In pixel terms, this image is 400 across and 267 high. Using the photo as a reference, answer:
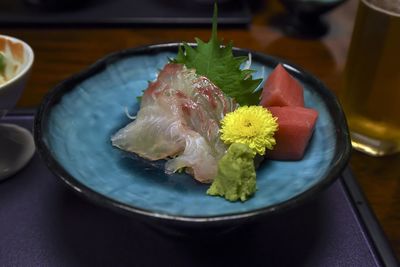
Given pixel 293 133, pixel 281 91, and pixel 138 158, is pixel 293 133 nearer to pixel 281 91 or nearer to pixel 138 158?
pixel 281 91

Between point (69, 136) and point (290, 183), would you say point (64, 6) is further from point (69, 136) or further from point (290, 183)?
point (290, 183)

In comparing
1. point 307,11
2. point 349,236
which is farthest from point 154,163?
point 307,11

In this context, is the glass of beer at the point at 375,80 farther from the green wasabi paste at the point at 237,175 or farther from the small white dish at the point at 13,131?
the small white dish at the point at 13,131

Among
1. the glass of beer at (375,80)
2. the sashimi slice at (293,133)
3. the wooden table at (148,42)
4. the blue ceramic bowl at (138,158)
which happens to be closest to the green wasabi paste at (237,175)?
the blue ceramic bowl at (138,158)

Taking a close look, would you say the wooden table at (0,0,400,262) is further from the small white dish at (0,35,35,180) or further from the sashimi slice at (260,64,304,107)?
the sashimi slice at (260,64,304,107)

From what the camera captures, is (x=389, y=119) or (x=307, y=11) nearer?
(x=389, y=119)

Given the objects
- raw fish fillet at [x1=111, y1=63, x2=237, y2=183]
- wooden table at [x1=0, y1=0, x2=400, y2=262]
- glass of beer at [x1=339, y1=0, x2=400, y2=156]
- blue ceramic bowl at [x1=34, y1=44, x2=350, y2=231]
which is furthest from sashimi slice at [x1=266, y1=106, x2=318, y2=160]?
wooden table at [x1=0, y1=0, x2=400, y2=262]
